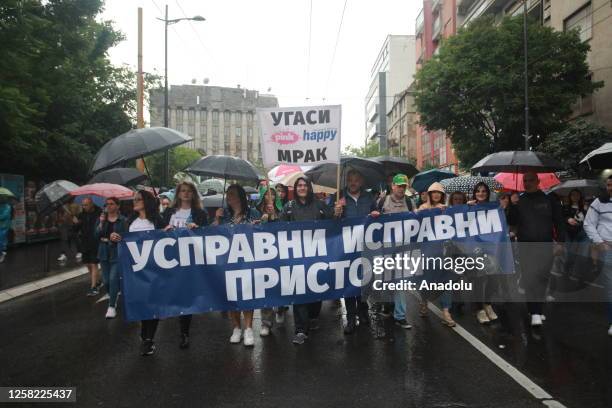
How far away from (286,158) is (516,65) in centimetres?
1940

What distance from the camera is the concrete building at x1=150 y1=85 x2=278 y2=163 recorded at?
4599 inches

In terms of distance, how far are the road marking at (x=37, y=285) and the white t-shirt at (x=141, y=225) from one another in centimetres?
435

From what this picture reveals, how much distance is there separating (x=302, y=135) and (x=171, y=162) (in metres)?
48.6

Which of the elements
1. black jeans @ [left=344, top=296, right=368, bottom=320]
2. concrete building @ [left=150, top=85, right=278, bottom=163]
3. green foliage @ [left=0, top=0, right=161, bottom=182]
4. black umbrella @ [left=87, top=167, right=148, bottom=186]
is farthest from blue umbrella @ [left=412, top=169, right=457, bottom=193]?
concrete building @ [left=150, top=85, right=278, bottom=163]

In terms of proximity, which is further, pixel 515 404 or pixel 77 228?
pixel 77 228

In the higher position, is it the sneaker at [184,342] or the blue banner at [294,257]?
the blue banner at [294,257]

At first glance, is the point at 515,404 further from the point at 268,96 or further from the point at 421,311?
the point at 268,96

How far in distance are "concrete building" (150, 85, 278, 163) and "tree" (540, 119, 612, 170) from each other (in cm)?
10195

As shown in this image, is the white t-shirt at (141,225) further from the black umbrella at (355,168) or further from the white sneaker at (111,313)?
the black umbrella at (355,168)

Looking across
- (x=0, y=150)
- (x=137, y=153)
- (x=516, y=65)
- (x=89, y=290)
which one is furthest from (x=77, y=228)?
(x=516, y=65)

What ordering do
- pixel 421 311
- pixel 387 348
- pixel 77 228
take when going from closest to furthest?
pixel 387 348 < pixel 421 311 < pixel 77 228

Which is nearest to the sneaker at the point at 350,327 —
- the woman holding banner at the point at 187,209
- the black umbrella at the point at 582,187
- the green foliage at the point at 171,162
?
the woman holding banner at the point at 187,209

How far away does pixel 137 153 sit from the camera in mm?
6355

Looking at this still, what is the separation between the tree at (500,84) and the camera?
21.1 meters
